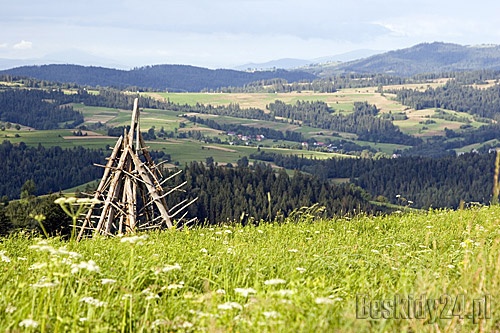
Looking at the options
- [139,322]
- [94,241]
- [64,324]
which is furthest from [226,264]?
[94,241]

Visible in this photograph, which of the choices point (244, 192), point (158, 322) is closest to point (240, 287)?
point (158, 322)

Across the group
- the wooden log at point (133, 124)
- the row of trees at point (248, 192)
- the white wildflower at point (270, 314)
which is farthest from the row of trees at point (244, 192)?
the white wildflower at point (270, 314)

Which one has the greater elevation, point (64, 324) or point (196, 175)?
point (64, 324)

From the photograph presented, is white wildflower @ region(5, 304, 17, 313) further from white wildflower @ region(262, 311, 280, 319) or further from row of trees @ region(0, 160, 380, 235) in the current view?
row of trees @ region(0, 160, 380, 235)

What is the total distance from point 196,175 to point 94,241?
13255cm

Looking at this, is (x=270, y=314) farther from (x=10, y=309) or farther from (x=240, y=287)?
(x=10, y=309)

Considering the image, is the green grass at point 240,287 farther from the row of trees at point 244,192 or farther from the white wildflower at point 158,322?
the row of trees at point 244,192

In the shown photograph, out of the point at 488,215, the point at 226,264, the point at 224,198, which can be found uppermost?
the point at 226,264

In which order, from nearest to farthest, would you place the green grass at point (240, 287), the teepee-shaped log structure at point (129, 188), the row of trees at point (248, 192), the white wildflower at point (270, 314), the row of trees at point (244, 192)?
1. the white wildflower at point (270, 314)
2. the green grass at point (240, 287)
3. the teepee-shaped log structure at point (129, 188)
4. the row of trees at point (244, 192)
5. the row of trees at point (248, 192)

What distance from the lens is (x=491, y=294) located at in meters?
5.78

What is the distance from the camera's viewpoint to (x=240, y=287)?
21.4 ft

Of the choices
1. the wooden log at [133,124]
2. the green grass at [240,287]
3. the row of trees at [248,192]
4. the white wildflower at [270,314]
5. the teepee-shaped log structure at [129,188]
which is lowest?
the row of trees at [248,192]

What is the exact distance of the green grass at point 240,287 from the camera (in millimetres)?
4926

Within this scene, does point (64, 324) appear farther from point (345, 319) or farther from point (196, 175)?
point (196, 175)
